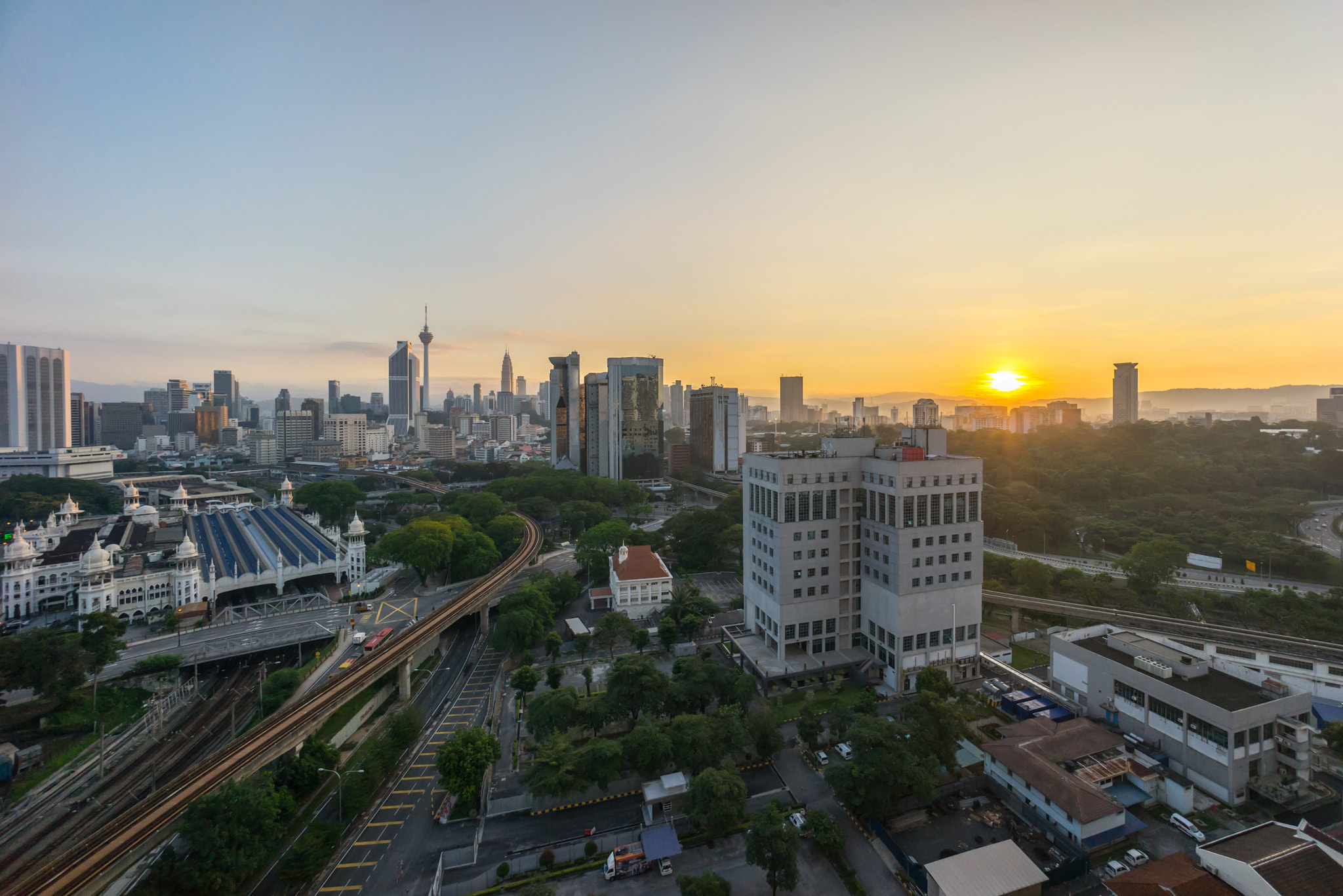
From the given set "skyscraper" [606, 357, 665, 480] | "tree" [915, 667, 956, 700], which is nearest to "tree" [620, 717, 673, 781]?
"tree" [915, 667, 956, 700]

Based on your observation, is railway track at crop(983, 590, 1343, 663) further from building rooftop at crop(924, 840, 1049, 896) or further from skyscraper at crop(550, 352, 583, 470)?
skyscraper at crop(550, 352, 583, 470)

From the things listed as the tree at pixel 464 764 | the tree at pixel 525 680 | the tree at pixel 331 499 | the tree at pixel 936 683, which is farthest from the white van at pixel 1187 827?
the tree at pixel 331 499

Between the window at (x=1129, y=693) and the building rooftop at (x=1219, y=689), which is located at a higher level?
the building rooftop at (x=1219, y=689)

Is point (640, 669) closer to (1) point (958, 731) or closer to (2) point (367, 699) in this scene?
(1) point (958, 731)

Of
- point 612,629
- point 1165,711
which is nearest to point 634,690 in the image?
point 612,629

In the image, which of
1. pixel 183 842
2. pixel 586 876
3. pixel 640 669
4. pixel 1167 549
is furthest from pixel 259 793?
pixel 1167 549

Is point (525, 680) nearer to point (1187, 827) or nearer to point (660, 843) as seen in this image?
point (660, 843)

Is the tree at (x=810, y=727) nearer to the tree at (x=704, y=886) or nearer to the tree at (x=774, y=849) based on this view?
the tree at (x=774, y=849)
